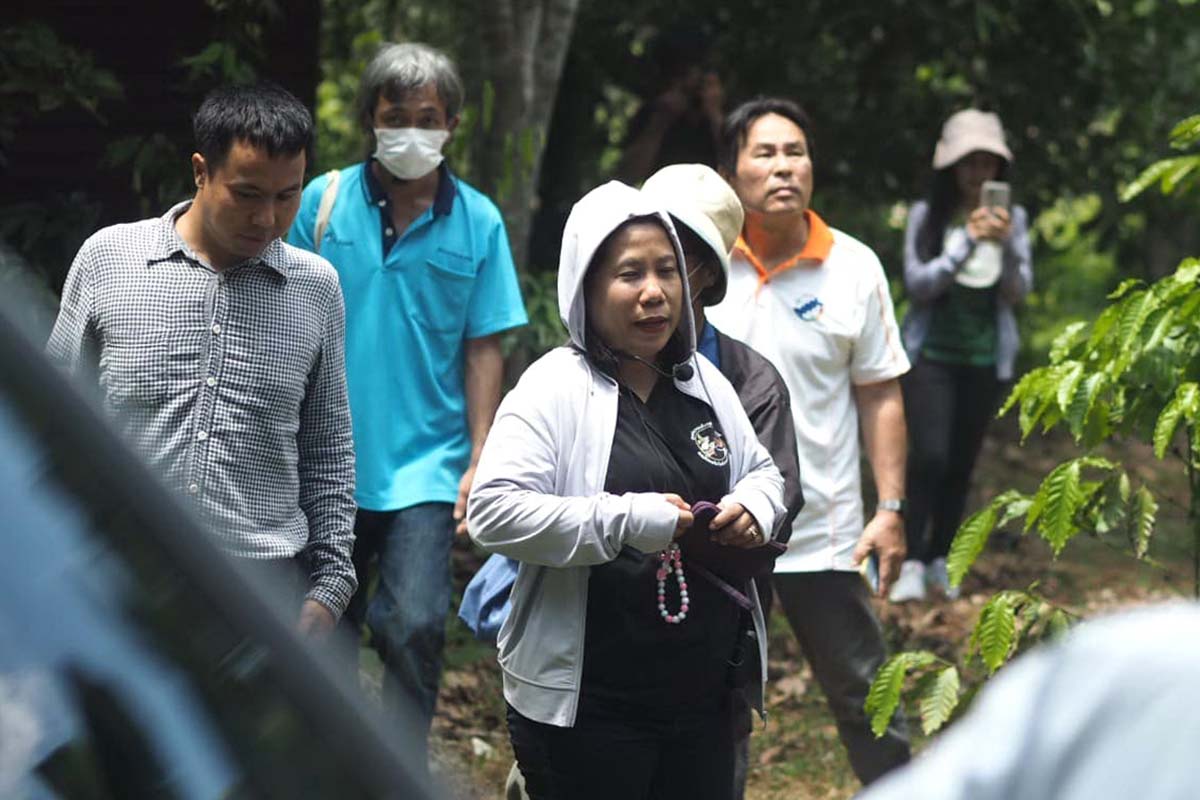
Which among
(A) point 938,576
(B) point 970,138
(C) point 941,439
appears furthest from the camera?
(A) point 938,576

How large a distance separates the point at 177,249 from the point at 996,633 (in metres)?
2.13

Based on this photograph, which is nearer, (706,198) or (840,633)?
(706,198)

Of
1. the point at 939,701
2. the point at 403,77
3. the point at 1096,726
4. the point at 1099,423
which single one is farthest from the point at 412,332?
the point at 1096,726

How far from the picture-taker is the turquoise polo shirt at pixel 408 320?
16.9 feet

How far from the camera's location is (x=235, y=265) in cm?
411

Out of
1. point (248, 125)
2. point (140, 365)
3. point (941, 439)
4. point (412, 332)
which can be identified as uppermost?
point (248, 125)

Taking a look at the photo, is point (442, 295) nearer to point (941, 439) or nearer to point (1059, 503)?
point (1059, 503)

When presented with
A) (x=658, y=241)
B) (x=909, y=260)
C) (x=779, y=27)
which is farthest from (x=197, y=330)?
(x=779, y=27)

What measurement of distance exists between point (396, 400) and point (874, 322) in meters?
1.30

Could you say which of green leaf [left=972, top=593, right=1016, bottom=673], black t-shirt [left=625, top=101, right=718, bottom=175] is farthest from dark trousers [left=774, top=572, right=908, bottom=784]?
black t-shirt [left=625, top=101, right=718, bottom=175]

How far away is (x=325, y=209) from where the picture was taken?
521 cm

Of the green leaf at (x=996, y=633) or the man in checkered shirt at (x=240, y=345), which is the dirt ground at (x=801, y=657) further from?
the man in checkered shirt at (x=240, y=345)

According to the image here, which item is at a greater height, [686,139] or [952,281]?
[686,139]

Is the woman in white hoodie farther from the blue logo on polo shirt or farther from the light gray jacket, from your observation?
the light gray jacket
